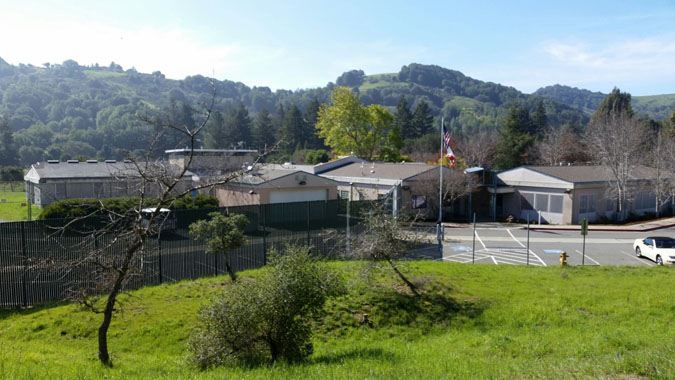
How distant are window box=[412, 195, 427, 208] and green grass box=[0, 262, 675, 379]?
1780 cm

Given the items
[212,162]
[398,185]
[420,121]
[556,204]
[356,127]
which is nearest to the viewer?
[398,185]

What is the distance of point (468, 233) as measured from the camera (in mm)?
30125

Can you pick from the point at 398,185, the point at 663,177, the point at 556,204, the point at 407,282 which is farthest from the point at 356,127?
the point at 407,282

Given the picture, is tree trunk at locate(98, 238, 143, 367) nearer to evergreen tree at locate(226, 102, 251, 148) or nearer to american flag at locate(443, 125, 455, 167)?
american flag at locate(443, 125, 455, 167)

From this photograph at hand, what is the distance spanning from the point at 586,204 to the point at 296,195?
21.4 m

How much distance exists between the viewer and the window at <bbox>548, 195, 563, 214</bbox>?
34.5 m

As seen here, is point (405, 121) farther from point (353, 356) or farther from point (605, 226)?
point (353, 356)

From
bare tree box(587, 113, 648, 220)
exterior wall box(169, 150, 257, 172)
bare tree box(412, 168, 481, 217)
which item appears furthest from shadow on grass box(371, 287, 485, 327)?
exterior wall box(169, 150, 257, 172)

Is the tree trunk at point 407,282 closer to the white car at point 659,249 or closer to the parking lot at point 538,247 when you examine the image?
the parking lot at point 538,247

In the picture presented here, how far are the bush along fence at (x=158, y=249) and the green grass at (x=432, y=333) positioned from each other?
2.69ft

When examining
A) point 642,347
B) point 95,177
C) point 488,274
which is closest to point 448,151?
point 488,274

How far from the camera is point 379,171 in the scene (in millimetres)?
38281

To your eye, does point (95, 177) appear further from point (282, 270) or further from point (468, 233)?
point (282, 270)

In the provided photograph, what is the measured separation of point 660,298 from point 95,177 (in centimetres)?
3743
